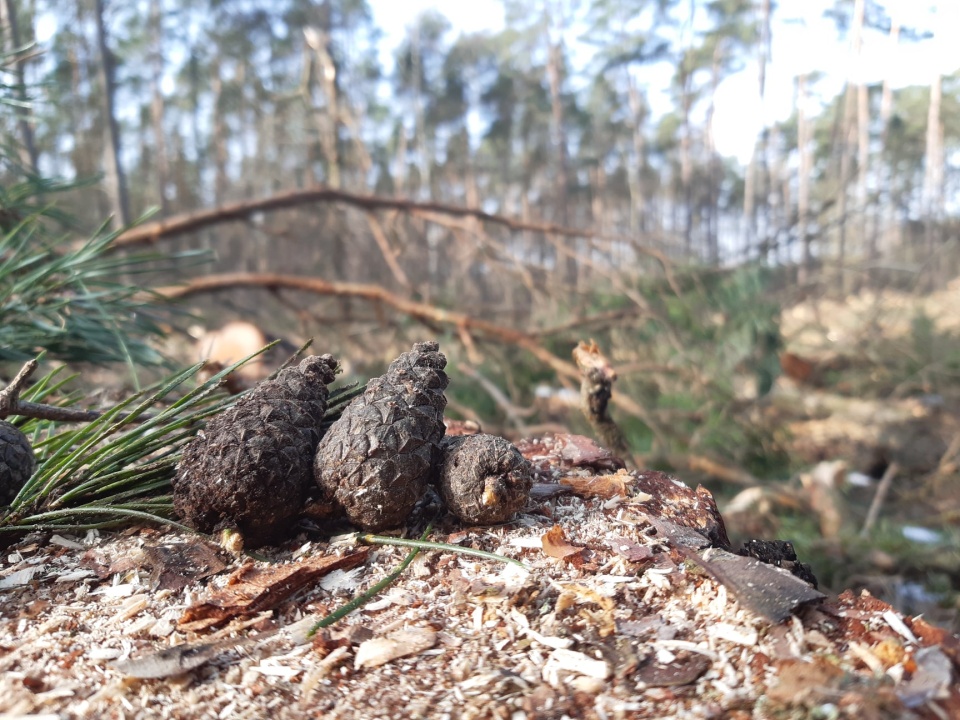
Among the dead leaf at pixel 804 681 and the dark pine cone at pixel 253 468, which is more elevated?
the dark pine cone at pixel 253 468

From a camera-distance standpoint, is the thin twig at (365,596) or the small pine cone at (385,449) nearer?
the thin twig at (365,596)

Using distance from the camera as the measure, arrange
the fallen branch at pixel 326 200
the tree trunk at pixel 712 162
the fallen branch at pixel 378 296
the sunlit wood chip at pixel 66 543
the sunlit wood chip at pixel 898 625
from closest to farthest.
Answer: the sunlit wood chip at pixel 898 625 < the sunlit wood chip at pixel 66 543 < the fallen branch at pixel 378 296 < the fallen branch at pixel 326 200 < the tree trunk at pixel 712 162

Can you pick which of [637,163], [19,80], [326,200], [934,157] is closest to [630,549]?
[19,80]

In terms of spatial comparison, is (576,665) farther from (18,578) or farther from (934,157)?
(934,157)

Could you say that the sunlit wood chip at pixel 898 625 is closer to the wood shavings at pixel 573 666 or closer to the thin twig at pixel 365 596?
the wood shavings at pixel 573 666

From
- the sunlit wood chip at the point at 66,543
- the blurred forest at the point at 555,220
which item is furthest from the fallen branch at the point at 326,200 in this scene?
the sunlit wood chip at the point at 66,543

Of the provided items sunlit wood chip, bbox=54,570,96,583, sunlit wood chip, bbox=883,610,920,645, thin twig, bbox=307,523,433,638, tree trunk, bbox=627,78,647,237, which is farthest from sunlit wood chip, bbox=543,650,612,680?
tree trunk, bbox=627,78,647,237

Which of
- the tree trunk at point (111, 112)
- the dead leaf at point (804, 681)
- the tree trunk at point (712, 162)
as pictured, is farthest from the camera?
the tree trunk at point (712, 162)
